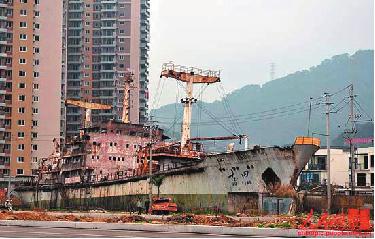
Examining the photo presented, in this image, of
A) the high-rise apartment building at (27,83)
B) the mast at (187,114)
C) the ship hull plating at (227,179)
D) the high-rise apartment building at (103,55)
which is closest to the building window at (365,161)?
the mast at (187,114)

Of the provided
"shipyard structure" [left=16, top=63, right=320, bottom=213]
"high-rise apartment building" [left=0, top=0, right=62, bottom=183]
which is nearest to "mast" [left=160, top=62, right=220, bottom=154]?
"shipyard structure" [left=16, top=63, right=320, bottom=213]

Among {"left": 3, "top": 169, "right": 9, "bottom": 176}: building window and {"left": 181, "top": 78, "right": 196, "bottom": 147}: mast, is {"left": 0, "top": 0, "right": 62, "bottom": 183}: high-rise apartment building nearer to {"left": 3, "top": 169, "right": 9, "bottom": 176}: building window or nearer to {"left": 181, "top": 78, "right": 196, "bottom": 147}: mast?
{"left": 3, "top": 169, "right": 9, "bottom": 176}: building window

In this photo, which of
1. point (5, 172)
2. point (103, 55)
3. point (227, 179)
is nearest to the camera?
point (227, 179)

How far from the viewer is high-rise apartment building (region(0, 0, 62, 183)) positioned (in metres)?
105

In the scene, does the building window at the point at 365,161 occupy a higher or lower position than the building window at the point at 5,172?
higher

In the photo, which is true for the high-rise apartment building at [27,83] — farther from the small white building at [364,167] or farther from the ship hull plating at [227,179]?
the small white building at [364,167]

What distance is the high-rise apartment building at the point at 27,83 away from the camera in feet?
345

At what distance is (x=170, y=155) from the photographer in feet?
186

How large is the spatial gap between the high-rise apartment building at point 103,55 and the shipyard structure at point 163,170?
61.8m

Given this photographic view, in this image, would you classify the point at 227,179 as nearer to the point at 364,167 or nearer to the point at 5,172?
the point at 364,167

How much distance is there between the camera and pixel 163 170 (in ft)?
183

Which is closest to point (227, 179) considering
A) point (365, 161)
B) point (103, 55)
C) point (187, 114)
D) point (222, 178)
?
point (222, 178)

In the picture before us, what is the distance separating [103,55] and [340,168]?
232 ft

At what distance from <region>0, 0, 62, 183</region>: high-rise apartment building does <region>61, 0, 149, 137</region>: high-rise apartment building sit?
27331mm
